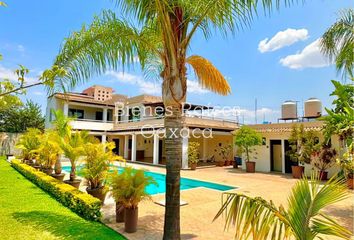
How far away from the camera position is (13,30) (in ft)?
28.5

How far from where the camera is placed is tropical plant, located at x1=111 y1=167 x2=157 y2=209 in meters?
7.93

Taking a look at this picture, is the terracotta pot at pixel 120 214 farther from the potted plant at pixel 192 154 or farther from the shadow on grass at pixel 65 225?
the potted plant at pixel 192 154

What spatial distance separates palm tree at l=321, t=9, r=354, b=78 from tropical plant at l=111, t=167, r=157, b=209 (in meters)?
9.81

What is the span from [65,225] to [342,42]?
1310cm

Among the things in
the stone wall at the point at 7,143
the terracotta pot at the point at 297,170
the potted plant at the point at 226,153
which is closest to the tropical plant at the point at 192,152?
the potted plant at the point at 226,153

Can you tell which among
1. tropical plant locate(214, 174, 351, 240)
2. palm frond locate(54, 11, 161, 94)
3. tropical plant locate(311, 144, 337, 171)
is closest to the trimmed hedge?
palm frond locate(54, 11, 161, 94)

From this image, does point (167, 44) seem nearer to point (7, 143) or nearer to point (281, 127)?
point (281, 127)

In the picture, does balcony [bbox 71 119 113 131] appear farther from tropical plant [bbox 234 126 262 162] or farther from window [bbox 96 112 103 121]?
tropical plant [bbox 234 126 262 162]

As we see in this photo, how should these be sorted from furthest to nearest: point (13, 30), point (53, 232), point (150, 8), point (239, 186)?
1. point (239, 186)
2. point (13, 30)
3. point (53, 232)
4. point (150, 8)

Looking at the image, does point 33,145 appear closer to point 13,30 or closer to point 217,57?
point 13,30

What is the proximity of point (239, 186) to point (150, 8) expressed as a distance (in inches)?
517

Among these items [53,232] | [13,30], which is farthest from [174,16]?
[53,232]

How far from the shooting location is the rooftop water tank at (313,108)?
82.1ft

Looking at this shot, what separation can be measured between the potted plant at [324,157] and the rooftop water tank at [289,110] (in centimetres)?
829
